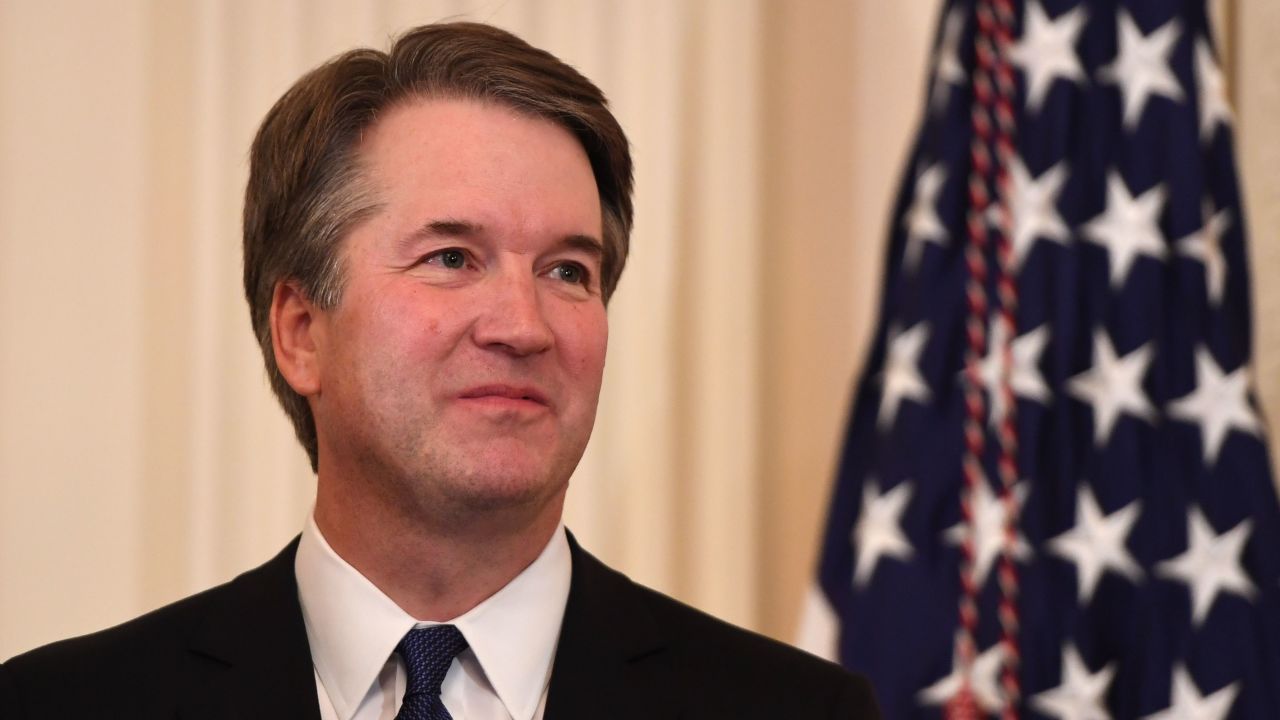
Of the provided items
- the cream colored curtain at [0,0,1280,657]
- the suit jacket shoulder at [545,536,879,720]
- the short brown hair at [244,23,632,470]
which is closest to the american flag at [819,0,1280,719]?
the cream colored curtain at [0,0,1280,657]

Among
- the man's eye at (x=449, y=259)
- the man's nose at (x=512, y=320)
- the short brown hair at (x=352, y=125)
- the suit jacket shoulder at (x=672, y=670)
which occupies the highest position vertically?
the short brown hair at (x=352, y=125)

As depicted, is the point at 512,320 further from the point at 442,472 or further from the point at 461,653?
the point at 461,653

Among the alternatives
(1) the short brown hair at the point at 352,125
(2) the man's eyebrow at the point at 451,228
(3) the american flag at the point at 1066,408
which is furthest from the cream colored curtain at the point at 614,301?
(2) the man's eyebrow at the point at 451,228

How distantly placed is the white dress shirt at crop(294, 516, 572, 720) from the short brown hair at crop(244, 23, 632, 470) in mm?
436

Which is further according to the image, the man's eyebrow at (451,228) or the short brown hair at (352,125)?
the short brown hair at (352,125)

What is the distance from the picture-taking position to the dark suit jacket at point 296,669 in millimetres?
2125

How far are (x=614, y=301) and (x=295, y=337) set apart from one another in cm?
164

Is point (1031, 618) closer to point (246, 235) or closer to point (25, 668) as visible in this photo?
point (246, 235)

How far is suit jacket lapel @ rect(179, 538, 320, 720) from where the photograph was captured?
2.12m

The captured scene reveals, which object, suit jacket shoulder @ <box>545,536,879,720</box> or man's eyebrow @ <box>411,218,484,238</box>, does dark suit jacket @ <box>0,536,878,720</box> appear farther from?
man's eyebrow @ <box>411,218,484,238</box>

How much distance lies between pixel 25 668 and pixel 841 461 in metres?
1.78

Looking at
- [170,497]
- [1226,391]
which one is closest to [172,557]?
[170,497]

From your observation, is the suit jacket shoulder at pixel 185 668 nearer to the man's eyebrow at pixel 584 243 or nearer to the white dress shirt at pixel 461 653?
the white dress shirt at pixel 461 653

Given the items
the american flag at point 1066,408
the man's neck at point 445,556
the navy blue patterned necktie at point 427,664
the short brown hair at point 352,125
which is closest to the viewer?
the navy blue patterned necktie at point 427,664
